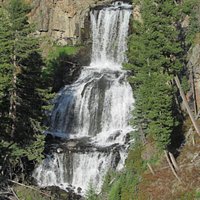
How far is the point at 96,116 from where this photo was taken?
47000mm

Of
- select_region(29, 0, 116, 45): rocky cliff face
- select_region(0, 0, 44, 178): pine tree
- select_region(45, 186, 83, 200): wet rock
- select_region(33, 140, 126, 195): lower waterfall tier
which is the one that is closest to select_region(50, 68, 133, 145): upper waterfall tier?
select_region(33, 140, 126, 195): lower waterfall tier

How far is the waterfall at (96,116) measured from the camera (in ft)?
133

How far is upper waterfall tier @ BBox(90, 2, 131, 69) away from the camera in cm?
5384

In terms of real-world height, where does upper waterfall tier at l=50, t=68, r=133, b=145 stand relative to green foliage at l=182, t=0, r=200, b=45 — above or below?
below

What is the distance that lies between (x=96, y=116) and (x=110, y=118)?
1.32 meters

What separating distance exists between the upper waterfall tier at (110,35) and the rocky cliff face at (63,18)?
2277 mm

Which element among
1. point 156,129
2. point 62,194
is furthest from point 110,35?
point 156,129

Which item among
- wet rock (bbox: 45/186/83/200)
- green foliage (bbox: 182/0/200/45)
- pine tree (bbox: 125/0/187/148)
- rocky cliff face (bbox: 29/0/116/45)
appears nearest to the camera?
pine tree (bbox: 125/0/187/148)

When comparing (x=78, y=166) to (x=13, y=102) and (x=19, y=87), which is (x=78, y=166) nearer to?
(x=13, y=102)

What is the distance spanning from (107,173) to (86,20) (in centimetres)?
2469

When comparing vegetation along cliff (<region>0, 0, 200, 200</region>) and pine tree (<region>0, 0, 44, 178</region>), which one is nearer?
vegetation along cliff (<region>0, 0, 200, 200</region>)

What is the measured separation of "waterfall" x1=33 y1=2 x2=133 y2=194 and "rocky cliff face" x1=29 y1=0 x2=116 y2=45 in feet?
6.78

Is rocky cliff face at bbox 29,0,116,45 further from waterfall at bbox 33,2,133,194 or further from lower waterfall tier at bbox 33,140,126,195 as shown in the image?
lower waterfall tier at bbox 33,140,126,195

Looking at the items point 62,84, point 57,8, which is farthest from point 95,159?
point 57,8
